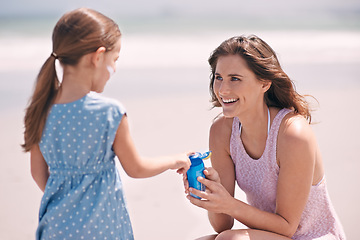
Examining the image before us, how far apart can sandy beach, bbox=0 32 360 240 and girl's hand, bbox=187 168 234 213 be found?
41.4 inches

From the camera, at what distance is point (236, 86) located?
7.39ft

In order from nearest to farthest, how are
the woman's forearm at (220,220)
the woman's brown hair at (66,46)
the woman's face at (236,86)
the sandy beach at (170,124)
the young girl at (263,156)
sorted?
the woman's brown hair at (66,46) → the young girl at (263,156) → the woman's face at (236,86) → the woman's forearm at (220,220) → the sandy beach at (170,124)

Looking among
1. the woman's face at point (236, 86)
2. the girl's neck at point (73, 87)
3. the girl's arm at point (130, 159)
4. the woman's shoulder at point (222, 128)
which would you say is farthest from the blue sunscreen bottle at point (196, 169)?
the girl's neck at point (73, 87)

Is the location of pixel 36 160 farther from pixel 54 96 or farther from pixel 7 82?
pixel 7 82

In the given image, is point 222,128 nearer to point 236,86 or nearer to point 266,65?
point 236,86

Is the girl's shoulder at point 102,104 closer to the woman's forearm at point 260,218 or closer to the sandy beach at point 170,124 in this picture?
the woman's forearm at point 260,218

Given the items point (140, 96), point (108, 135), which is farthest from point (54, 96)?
point (140, 96)

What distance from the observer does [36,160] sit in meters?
1.93

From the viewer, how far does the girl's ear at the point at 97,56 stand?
176 cm

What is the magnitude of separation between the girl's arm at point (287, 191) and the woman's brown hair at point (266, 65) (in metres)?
0.19

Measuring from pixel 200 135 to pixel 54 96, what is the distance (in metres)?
3.16

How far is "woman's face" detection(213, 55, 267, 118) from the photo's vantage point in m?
2.25

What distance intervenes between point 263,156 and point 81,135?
96 cm

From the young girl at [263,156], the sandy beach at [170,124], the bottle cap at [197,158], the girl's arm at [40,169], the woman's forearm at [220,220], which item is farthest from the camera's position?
the sandy beach at [170,124]
